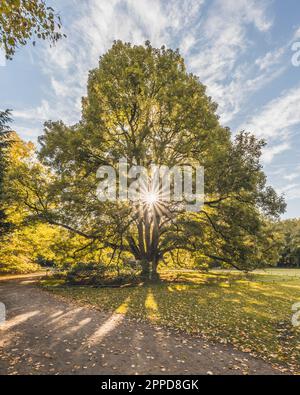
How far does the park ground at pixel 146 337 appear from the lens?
592 cm

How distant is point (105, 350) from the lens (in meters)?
6.73

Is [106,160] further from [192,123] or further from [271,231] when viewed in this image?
[271,231]

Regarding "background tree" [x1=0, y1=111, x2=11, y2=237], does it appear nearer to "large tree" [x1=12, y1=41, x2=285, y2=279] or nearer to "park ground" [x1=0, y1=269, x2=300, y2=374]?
"large tree" [x1=12, y1=41, x2=285, y2=279]

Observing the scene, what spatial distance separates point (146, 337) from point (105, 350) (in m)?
1.63

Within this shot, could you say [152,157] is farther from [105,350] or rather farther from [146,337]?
[105,350]

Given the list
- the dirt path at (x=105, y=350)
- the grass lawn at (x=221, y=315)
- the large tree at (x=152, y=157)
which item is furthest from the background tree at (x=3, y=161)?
the dirt path at (x=105, y=350)

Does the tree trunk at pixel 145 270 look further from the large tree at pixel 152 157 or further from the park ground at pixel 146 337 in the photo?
the park ground at pixel 146 337

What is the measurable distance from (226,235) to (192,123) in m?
9.15

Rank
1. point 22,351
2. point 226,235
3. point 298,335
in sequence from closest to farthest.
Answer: point 22,351 → point 298,335 → point 226,235

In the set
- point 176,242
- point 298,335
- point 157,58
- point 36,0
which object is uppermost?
point 157,58

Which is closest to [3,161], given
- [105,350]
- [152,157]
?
[152,157]

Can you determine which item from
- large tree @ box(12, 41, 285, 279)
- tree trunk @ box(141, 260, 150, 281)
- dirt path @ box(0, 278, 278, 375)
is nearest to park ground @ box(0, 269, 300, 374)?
dirt path @ box(0, 278, 278, 375)
